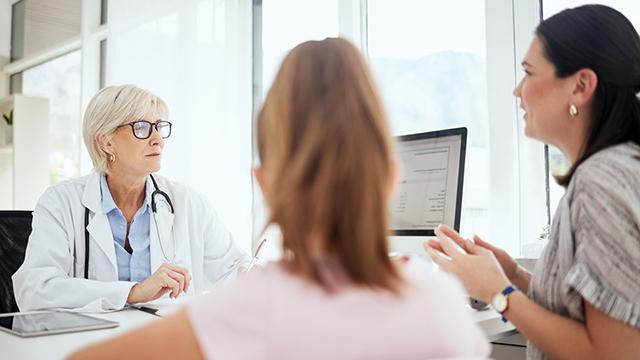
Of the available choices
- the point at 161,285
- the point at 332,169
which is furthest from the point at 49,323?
the point at 332,169

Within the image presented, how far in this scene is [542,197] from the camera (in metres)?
2.36

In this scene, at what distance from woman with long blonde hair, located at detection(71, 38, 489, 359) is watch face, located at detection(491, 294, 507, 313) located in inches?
20.8

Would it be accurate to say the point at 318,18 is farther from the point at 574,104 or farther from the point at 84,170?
the point at 574,104

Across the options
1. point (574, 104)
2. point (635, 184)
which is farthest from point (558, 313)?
point (574, 104)

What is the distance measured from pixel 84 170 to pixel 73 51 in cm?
124

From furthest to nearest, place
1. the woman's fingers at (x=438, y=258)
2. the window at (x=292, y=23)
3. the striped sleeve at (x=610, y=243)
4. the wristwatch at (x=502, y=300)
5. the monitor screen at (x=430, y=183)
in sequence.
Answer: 1. the window at (x=292, y=23)
2. the monitor screen at (x=430, y=183)
3. the woman's fingers at (x=438, y=258)
4. the wristwatch at (x=502, y=300)
5. the striped sleeve at (x=610, y=243)

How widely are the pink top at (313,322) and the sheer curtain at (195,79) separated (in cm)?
277

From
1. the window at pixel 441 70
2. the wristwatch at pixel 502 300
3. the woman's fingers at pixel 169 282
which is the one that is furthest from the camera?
the window at pixel 441 70

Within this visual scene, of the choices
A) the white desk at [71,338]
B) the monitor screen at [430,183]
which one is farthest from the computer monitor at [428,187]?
the white desk at [71,338]

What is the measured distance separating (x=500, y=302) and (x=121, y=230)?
4.12 ft

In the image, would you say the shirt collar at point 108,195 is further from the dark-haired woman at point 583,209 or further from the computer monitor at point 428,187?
the dark-haired woman at point 583,209

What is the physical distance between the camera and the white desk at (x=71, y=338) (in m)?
1.14

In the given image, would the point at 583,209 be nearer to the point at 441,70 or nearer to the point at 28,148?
the point at 441,70

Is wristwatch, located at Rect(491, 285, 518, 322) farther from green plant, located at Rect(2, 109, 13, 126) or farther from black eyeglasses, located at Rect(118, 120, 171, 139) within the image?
green plant, located at Rect(2, 109, 13, 126)
